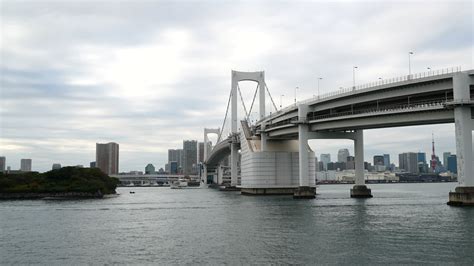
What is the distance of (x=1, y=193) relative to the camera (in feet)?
338

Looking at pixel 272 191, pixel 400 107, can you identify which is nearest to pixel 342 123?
pixel 400 107

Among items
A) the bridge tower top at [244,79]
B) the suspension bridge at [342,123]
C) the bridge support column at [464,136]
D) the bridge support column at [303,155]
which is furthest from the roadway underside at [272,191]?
the bridge support column at [464,136]

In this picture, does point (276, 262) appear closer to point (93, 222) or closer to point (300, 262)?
point (300, 262)

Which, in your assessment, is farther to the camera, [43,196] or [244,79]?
[244,79]

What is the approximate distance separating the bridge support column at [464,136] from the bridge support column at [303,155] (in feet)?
95.3

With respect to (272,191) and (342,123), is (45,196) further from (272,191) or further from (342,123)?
(342,123)

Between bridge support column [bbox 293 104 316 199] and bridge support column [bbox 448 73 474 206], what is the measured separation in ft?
95.3

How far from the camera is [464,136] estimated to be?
53.8 m

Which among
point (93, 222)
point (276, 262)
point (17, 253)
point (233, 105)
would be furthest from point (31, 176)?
point (276, 262)

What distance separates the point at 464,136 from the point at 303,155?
3216cm

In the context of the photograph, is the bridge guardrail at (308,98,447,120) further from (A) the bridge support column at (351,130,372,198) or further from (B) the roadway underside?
(B) the roadway underside

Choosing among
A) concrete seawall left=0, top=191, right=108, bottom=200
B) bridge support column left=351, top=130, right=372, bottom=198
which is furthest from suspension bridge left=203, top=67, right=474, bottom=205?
concrete seawall left=0, top=191, right=108, bottom=200

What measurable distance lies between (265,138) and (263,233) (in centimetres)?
6353

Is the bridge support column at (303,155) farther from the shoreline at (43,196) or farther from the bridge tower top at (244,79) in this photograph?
the shoreline at (43,196)
